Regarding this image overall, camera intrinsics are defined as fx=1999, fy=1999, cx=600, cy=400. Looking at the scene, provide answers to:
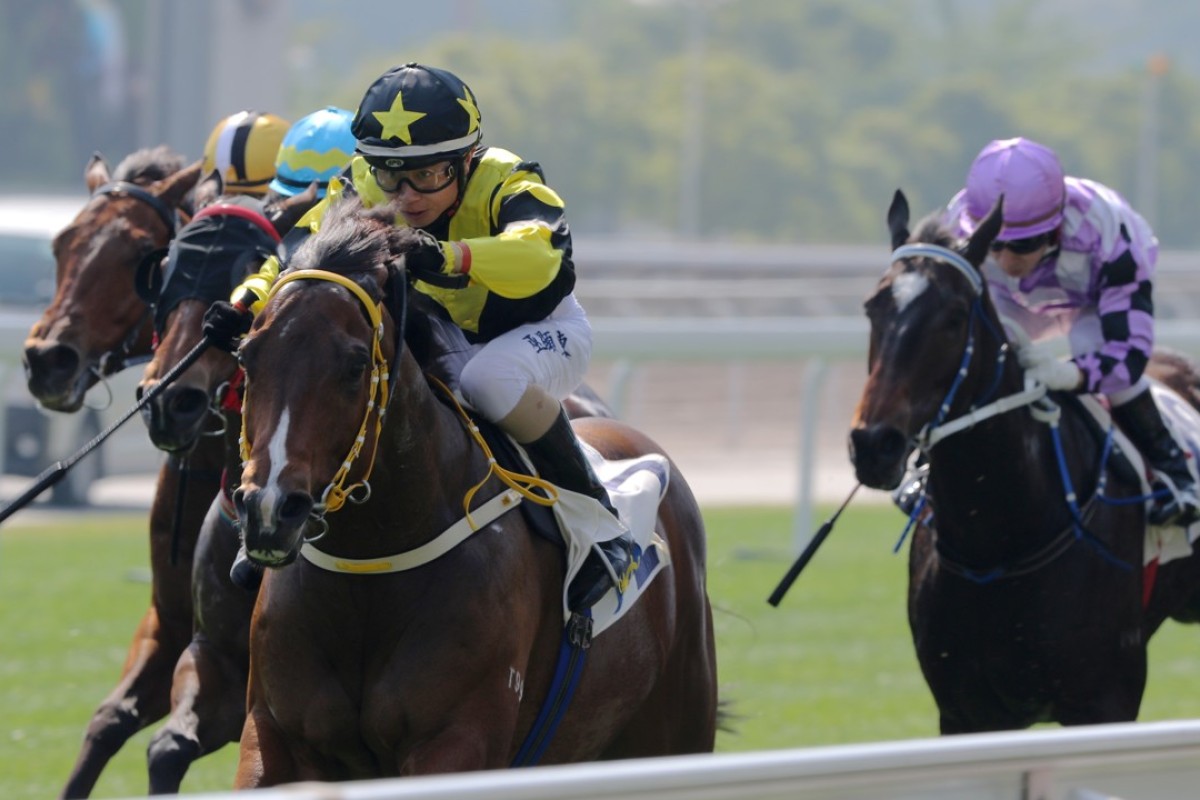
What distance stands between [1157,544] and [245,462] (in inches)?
121

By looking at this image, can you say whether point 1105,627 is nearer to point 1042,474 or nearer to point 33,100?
point 1042,474

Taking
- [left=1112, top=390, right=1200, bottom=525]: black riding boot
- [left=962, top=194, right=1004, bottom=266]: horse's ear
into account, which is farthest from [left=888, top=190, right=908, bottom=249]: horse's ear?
[left=1112, top=390, right=1200, bottom=525]: black riding boot

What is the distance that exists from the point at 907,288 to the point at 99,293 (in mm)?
2164

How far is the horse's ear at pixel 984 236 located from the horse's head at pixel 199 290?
1.73 meters

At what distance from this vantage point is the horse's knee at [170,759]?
452 centimetres

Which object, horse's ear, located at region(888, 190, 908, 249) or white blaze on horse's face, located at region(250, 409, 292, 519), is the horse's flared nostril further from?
white blaze on horse's face, located at region(250, 409, 292, 519)

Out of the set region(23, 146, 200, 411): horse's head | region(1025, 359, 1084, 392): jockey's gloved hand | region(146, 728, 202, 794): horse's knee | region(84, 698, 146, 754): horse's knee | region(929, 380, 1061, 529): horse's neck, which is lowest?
region(84, 698, 146, 754): horse's knee

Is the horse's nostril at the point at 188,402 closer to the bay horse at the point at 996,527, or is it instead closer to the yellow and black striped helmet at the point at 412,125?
the yellow and black striped helmet at the point at 412,125

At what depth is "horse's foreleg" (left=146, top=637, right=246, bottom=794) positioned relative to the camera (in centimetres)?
454

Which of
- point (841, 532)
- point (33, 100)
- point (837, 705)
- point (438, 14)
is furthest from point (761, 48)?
point (837, 705)

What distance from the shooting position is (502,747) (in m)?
3.88

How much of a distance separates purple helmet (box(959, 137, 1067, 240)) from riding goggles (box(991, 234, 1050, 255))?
2cm

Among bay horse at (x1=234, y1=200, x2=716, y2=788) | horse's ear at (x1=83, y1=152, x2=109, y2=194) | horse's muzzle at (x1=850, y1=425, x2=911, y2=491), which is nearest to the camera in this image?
bay horse at (x1=234, y1=200, x2=716, y2=788)

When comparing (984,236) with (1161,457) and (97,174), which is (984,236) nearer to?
(1161,457)
